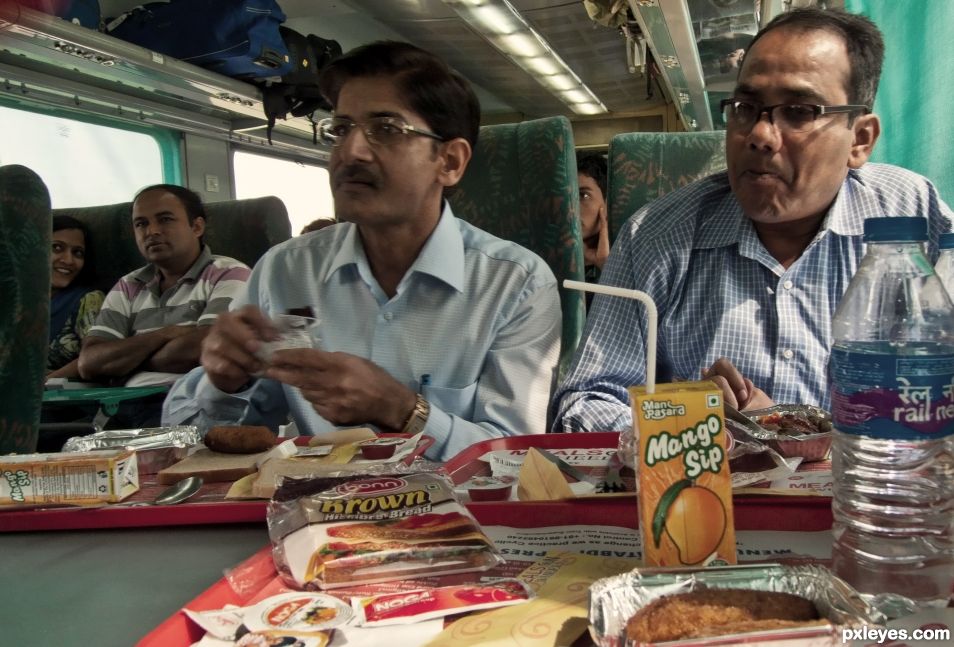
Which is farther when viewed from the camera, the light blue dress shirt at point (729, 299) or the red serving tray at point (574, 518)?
the light blue dress shirt at point (729, 299)

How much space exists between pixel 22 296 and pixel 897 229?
1675 millimetres

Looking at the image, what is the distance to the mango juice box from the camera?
0.58 m

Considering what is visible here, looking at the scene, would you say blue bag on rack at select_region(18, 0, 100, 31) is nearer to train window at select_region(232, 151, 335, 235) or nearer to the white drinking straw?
train window at select_region(232, 151, 335, 235)

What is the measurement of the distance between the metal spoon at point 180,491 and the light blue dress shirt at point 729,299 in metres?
0.78

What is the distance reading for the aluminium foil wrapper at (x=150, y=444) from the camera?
1.09m

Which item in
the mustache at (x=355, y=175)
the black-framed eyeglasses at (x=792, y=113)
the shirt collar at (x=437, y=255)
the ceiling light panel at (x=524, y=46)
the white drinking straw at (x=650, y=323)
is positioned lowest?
the white drinking straw at (x=650, y=323)

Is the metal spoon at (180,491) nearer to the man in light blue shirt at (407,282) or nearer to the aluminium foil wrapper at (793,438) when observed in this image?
the man in light blue shirt at (407,282)

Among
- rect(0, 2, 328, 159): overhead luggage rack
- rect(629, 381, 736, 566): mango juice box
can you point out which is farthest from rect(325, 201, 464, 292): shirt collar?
rect(0, 2, 328, 159): overhead luggage rack

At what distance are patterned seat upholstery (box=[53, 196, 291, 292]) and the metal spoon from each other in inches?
104

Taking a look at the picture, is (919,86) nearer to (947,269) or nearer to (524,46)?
(947,269)

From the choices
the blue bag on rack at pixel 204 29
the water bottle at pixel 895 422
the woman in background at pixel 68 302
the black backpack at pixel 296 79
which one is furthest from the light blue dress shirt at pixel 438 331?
the black backpack at pixel 296 79

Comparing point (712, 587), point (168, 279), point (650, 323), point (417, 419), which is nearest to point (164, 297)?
point (168, 279)

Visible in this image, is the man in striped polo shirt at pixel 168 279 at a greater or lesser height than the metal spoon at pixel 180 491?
greater

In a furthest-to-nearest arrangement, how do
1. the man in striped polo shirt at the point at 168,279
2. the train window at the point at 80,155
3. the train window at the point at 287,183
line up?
1. the train window at the point at 287,183
2. the train window at the point at 80,155
3. the man in striped polo shirt at the point at 168,279
